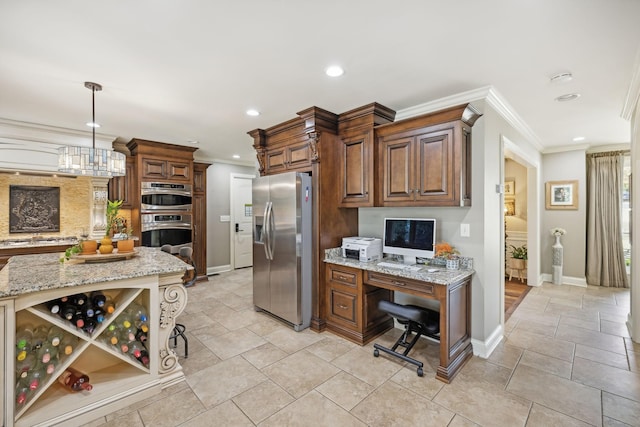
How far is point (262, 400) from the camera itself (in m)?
2.18

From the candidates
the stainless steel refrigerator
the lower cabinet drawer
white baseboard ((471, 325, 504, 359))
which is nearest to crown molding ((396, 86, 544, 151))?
the stainless steel refrigerator

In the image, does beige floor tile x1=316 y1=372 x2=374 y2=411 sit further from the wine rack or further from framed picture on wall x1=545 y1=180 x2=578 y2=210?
framed picture on wall x1=545 y1=180 x2=578 y2=210

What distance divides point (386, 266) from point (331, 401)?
4.18ft

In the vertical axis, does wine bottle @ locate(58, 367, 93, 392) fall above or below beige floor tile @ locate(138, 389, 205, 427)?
above

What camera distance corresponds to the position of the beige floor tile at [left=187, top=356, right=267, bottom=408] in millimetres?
2225

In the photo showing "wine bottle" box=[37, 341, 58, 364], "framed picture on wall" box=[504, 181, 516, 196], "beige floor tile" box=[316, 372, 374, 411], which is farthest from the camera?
"framed picture on wall" box=[504, 181, 516, 196]

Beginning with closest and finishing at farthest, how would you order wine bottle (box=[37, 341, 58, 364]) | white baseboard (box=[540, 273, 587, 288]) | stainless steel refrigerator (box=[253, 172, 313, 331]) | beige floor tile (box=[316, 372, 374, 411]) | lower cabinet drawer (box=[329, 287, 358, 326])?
wine bottle (box=[37, 341, 58, 364]), beige floor tile (box=[316, 372, 374, 411]), lower cabinet drawer (box=[329, 287, 358, 326]), stainless steel refrigerator (box=[253, 172, 313, 331]), white baseboard (box=[540, 273, 587, 288])

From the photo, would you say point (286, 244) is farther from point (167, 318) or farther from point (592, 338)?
point (592, 338)

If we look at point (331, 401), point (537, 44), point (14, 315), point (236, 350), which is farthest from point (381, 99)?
point (14, 315)

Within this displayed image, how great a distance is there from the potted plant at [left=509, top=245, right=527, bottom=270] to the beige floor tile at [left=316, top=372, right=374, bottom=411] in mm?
4520

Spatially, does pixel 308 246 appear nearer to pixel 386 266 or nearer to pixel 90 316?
pixel 386 266

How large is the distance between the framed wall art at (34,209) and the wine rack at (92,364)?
298 cm

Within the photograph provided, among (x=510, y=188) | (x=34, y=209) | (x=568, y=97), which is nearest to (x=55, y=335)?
(x=34, y=209)

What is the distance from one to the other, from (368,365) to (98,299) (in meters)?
2.22
